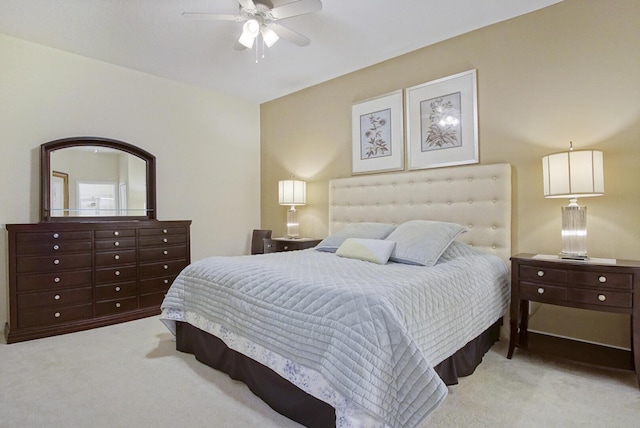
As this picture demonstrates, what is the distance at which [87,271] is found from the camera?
312cm

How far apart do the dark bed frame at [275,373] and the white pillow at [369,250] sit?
0.78m

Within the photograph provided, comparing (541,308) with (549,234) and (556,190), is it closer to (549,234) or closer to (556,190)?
(549,234)

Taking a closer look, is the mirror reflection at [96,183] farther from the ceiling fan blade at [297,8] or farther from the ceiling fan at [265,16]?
the ceiling fan blade at [297,8]

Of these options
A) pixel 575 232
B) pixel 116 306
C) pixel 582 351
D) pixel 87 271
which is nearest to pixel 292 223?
pixel 116 306

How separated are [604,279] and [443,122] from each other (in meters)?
1.75

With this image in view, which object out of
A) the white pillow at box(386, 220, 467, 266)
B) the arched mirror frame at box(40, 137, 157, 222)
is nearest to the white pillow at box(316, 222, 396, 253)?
the white pillow at box(386, 220, 467, 266)

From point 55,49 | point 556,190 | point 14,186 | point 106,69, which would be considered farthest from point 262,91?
point 556,190

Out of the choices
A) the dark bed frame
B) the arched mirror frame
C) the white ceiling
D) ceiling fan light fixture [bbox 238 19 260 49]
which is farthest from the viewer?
the arched mirror frame

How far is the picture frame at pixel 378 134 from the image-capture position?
3.43 meters

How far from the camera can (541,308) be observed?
2668mm

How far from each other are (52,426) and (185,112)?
342 cm

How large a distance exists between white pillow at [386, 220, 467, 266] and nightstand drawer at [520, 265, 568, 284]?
511mm

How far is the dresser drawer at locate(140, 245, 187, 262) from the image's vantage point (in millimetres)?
3484

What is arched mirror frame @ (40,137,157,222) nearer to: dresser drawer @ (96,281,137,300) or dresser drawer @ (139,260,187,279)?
dresser drawer @ (139,260,187,279)
